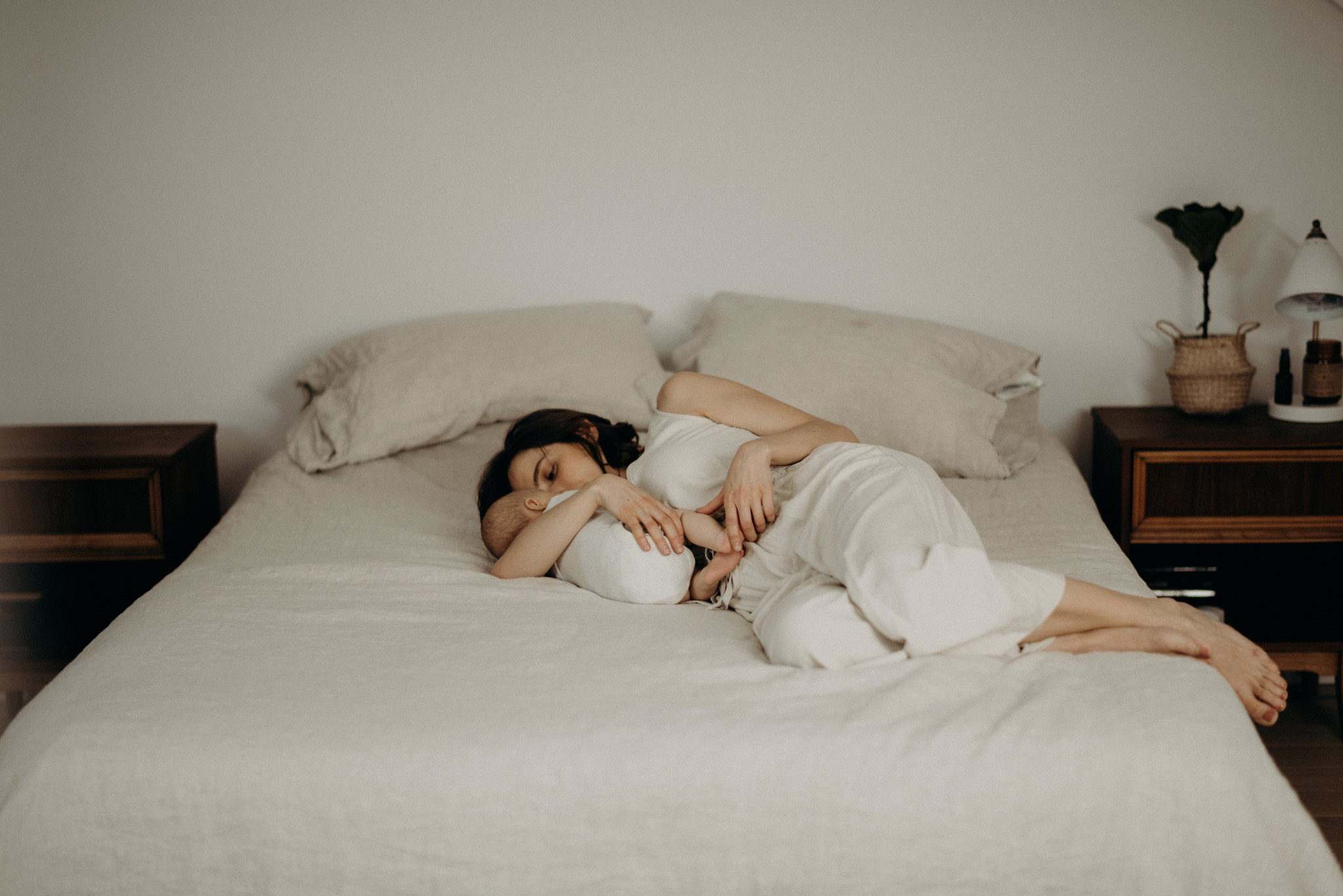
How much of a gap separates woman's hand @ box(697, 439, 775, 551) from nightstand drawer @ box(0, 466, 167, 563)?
1458 mm

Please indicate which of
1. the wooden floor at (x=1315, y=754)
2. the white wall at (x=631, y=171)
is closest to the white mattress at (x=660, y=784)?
the wooden floor at (x=1315, y=754)

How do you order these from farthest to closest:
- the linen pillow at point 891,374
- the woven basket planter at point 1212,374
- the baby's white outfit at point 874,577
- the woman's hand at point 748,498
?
the woven basket planter at point 1212,374 → the linen pillow at point 891,374 → the woman's hand at point 748,498 → the baby's white outfit at point 874,577

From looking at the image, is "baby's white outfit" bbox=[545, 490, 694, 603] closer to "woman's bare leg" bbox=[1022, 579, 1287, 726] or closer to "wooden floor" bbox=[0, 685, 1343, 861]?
"woman's bare leg" bbox=[1022, 579, 1287, 726]

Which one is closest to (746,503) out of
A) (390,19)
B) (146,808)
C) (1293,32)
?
(146,808)

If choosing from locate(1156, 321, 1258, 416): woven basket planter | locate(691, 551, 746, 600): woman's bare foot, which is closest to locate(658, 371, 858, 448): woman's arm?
locate(691, 551, 746, 600): woman's bare foot

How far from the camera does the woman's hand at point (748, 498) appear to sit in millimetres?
1581

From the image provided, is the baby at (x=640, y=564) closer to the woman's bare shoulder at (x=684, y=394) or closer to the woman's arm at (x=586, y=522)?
the woman's arm at (x=586, y=522)

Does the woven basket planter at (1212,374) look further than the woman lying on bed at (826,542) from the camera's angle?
Yes

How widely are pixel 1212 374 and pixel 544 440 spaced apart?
161 centimetres

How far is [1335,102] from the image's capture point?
2547mm

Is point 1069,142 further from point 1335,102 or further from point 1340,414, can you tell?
point 1340,414

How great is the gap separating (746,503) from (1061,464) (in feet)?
3.40

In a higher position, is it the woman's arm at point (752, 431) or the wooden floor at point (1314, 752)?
the woman's arm at point (752, 431)

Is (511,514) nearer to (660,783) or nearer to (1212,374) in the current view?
(660,783)
